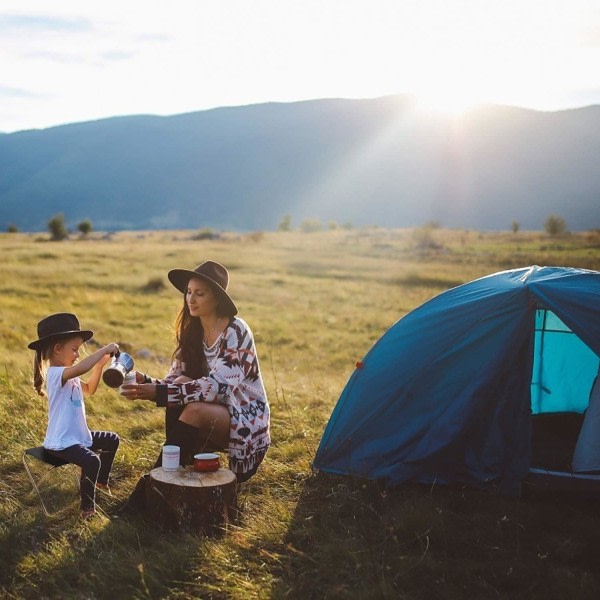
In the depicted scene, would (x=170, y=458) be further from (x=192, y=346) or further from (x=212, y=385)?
(x=192, y=346)

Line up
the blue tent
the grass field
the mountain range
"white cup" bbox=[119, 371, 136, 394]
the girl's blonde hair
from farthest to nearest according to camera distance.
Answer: the mountain range
the blue tent
the girl's blonde hair
"white cup" bbox=[119, 371, 136, 394]
the grass field

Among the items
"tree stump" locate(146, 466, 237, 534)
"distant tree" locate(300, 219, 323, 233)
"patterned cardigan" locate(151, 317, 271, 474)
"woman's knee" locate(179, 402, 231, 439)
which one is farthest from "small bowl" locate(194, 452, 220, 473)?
"distant tree" locate(300, 219, 323, 233)

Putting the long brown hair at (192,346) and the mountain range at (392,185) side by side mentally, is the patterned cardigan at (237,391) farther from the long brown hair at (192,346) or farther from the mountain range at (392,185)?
the mountain range at (392,185)

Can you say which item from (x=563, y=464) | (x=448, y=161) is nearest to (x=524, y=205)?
(x=448, y=161)

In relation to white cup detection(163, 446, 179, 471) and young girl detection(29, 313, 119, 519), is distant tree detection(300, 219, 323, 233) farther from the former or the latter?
white cup detection(163, 446, 179, 471)

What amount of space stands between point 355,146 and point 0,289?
183 m

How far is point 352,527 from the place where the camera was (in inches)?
195

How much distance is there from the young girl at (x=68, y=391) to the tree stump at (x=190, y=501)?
0.53 meters

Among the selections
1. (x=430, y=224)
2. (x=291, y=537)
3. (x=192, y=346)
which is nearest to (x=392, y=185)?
(x=430, y=224)

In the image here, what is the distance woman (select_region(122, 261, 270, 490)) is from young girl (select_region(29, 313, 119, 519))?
0.47m

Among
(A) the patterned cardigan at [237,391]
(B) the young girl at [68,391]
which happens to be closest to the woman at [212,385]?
(A) the patterned cardigan at [237,391]

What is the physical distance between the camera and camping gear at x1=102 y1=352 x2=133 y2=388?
4895mm

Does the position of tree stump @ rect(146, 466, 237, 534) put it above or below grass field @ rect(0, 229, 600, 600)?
above

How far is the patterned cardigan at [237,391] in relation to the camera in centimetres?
529
